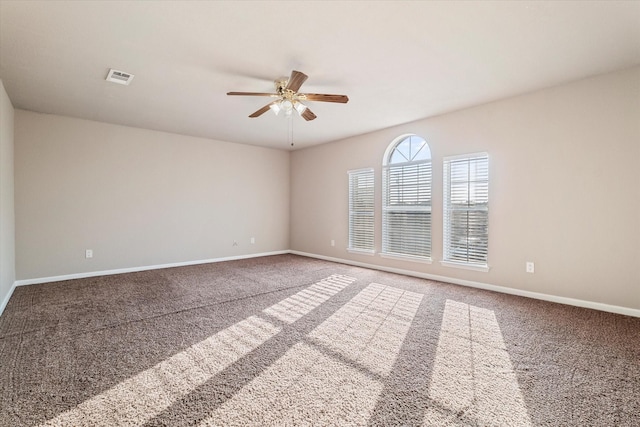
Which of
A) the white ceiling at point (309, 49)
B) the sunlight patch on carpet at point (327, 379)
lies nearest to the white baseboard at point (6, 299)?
the white ceiling at point (309, 49)

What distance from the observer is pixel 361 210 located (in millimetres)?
5723

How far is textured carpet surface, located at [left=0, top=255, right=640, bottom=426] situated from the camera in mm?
1601

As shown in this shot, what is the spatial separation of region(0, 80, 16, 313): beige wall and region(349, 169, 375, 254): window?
4.88 meters

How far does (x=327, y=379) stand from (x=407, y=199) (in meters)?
3.63

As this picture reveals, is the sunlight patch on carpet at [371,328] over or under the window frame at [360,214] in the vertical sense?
under

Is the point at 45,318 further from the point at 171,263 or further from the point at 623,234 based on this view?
the point at 623,234

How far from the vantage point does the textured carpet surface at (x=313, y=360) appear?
1.60m

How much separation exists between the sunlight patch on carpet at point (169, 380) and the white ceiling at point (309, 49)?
2.52 meters

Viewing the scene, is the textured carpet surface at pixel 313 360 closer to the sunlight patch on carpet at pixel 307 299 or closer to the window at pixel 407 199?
the sunlight patch on carpet at pixel 307 299

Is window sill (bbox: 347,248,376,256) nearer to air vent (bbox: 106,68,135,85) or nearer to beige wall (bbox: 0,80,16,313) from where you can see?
air vent (bbox: 106,68,135,85)

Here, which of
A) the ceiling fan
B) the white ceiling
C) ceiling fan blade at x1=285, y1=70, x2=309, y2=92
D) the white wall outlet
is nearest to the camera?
the white ceiling

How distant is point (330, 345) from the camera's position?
238 centimetres

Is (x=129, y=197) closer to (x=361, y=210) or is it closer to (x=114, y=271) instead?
(x=114, y=271)

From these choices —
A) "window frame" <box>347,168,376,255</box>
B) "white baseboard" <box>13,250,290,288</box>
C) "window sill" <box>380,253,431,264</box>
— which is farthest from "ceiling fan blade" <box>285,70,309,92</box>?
"white baseboard" <box>13,250,290,288</box>
